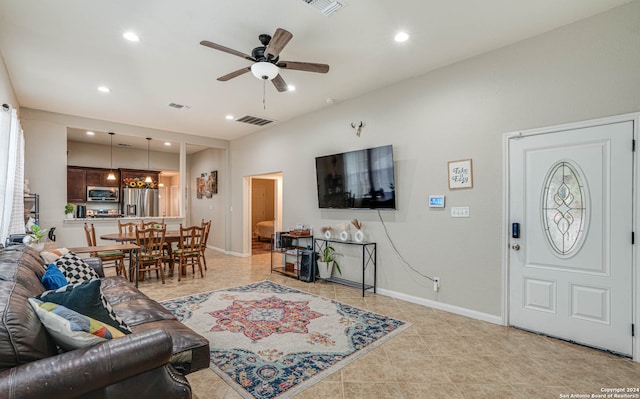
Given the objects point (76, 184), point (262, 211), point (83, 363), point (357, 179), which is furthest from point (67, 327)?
point (262, 211)

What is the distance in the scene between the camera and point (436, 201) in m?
3.90

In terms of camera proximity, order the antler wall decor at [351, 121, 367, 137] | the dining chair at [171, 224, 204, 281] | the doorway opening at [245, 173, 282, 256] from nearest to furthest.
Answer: the antler wall decor at [351, 121, 367, 137], the dining chair at [171, 224, 204, 281], the doorway opening at [245, 173, 282, 256]

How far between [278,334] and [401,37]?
3.28 metres

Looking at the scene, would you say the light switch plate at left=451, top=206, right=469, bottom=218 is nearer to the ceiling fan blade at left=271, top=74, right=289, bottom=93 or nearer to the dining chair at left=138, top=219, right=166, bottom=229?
the ceiling fan blade at left=271, top=74, right=289, bottom=93

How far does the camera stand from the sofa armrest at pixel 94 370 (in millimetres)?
1096

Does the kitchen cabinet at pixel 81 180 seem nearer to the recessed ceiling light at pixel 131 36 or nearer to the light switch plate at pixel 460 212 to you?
the recessed ceiling light at pixel 131 36

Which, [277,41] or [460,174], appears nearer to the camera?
[277,41]

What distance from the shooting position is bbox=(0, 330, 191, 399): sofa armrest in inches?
43.1

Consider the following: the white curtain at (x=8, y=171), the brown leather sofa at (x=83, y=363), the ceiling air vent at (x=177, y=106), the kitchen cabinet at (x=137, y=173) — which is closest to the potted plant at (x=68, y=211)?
the white curtain at (x=8, y=171)

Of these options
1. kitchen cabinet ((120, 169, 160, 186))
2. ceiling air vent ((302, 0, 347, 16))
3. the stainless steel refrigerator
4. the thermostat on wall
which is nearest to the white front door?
the thermostat on wall

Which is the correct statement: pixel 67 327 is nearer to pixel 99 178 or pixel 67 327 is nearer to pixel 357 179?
pixel 357 179

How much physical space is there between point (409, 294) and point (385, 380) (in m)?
2.01

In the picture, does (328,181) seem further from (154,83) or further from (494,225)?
(154,83)

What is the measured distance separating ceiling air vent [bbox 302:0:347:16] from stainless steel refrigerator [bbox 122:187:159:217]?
28.3 feet
